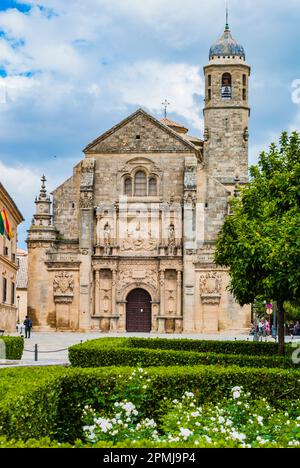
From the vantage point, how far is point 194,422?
1084 centimetres

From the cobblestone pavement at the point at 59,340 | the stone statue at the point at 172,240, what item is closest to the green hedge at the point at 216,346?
the cobblestone pavement at the point at 59,340

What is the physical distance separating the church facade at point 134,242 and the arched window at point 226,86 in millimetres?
7365

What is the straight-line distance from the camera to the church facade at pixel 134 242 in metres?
49.8

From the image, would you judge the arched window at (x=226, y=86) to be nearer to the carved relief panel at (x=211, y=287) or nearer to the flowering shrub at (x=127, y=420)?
the carved relief panel at (x=211, y=287)

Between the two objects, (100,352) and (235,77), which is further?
(235,77)

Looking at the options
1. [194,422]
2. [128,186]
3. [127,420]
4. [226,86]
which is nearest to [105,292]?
[128,186]

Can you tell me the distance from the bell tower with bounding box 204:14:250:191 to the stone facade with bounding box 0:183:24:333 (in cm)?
1496

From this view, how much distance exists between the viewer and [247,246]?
2041 centimetres

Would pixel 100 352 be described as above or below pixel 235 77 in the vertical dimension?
below
